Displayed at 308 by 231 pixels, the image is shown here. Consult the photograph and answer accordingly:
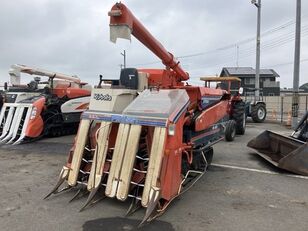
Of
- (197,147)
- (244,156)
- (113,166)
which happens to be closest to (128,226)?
(113,166)

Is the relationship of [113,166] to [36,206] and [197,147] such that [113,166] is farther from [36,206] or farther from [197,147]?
[197,147]

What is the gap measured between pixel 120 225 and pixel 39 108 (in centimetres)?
813

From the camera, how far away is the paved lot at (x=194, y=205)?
4.38 m

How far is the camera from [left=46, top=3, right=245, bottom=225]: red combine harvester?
4723 millimetres

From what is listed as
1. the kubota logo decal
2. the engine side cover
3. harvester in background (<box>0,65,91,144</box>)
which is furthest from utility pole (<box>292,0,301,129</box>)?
the kubota logo decal

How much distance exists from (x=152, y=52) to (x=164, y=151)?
11.8 feet

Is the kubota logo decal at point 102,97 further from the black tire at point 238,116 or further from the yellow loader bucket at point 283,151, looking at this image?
the black tire at point 238,116

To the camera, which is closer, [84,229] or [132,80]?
[84,229]

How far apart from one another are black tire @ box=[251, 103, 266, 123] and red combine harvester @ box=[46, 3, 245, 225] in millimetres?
12135

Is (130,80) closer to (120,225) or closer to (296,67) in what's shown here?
(120,225)

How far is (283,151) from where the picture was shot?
835 cm

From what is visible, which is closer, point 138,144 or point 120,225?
point 120,225

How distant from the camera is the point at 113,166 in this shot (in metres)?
4.99

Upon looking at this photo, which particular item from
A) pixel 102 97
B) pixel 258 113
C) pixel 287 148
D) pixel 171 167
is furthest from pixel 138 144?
pixel 258 113
